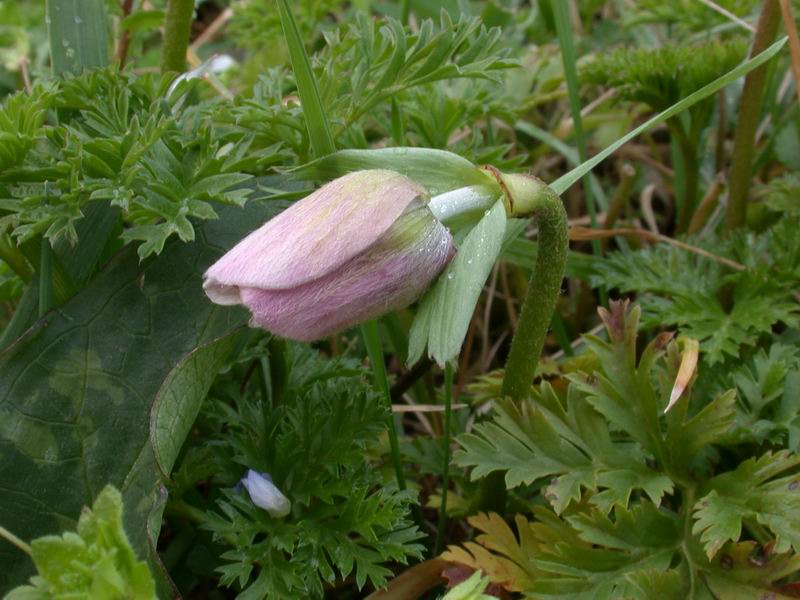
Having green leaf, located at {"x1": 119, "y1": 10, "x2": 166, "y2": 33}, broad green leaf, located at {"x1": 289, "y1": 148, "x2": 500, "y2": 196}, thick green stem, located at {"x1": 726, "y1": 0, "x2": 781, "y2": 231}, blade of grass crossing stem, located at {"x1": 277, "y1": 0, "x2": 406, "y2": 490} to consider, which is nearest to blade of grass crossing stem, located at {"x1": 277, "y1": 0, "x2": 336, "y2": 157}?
blade of grass crossing stem, located at {"x1": 277, "y1": 0, "x2": 406, "y2": 490}

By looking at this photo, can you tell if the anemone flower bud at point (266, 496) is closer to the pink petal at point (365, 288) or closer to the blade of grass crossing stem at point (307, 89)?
the pink petal at point (365, 288)

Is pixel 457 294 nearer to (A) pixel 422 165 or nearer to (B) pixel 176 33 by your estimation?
(A) pixel 422 165

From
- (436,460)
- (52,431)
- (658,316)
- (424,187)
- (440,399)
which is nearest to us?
(424,187)

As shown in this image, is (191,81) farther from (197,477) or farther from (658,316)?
(658,316)

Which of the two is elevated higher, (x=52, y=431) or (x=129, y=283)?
(x=129, y=283)

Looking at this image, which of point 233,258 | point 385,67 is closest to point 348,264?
point 233,258

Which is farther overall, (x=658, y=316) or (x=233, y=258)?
(x=658, y=316)

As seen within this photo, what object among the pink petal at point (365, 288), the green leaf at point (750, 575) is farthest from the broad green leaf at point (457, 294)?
the green leaf at point (750, 575)
